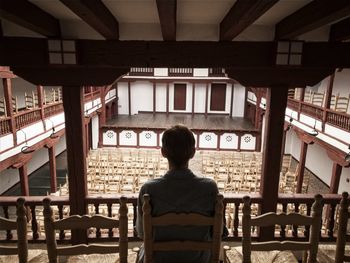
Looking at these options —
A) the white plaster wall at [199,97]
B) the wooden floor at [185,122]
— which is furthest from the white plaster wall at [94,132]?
the white plaster wall at [199,97]

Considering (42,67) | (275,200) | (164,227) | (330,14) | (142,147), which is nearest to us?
(164,227)

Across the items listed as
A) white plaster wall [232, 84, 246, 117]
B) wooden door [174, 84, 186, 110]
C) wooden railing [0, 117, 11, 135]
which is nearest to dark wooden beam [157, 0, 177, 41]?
wooden railing [0, 117, 11, 135]

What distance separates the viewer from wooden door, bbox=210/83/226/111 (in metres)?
21.3

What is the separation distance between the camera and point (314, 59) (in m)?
3.41

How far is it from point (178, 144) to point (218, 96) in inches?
788

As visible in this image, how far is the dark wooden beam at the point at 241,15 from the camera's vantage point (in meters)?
1.95

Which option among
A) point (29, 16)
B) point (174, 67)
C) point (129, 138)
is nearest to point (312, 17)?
point (174, 67)

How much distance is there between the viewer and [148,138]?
1656cm

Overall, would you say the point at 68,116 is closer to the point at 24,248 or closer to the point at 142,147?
the point at 24,248

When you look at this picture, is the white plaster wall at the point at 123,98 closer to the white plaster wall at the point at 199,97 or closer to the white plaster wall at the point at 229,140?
the white plaster wall at the point at 199,97

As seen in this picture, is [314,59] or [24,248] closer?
[24,248]

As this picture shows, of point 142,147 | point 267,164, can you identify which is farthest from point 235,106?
point 267,164

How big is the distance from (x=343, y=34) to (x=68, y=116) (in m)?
3.18

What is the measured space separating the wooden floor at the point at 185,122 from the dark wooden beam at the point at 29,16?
12.8 meters
